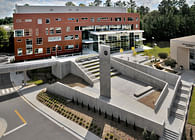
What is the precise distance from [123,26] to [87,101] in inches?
1557

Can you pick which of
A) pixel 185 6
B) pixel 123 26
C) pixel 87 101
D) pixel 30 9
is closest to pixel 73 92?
pixel 87 101

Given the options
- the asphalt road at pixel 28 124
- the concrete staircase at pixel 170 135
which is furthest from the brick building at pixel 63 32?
the concrete staircase at pixel 170 135

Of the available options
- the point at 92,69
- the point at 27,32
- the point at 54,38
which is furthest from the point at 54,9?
the point at 92,69

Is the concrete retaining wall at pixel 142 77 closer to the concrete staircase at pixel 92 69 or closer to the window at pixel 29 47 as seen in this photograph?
the concrete staircase at pixel 92 69

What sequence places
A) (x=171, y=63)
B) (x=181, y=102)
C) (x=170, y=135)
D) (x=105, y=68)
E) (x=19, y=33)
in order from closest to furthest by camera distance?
(x=170, y=135) < (x=105, y=68) < (x=181, y=102) < (x=171, y=63) < (x=19, y=33)

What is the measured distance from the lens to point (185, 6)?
73062 millimetres

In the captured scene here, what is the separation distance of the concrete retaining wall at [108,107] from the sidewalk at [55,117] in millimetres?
3616

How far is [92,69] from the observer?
112ft

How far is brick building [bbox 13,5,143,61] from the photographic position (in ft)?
134

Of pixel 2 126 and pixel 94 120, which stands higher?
pixel 94 120

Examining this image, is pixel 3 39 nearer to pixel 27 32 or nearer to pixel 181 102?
pixel 27 32

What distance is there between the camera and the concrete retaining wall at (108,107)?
17.8m

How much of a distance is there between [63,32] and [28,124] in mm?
29347

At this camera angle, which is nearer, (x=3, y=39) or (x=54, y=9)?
(x=54, y=9)
